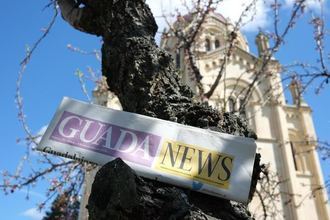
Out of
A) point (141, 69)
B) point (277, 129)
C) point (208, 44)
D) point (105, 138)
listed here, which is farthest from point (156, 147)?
point (208, 44)

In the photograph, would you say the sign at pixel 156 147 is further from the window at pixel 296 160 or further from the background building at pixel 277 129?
the window at pixel 296 160

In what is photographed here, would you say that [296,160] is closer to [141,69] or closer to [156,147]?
[141,69]

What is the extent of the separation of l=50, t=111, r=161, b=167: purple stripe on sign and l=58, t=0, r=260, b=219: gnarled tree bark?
0.21m

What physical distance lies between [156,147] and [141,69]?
54cm

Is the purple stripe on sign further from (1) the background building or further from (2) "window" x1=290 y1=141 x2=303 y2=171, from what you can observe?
(2) "window" x1=290 y1=141 x2=303 y2=171

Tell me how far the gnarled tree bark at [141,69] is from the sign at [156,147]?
0.35ft

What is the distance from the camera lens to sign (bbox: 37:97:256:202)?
5.03 ft

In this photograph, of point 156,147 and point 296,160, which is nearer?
point 156,147

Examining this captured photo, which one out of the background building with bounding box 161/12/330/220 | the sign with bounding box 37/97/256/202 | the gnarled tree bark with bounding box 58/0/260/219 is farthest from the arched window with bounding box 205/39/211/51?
the sign with bounding box 37/97/256/202

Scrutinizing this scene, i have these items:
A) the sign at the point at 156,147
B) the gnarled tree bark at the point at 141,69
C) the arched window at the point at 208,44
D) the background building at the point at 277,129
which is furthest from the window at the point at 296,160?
the sign at the point at 156,147

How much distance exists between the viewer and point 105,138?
1.69m

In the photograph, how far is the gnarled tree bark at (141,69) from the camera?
1831mm

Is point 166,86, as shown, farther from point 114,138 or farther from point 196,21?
point 196,21

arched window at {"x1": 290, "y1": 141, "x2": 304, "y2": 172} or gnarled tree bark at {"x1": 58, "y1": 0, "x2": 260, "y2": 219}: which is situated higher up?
arched window at {"x1": 290, "y1": 141, "x2": 304, "y2": 172}
